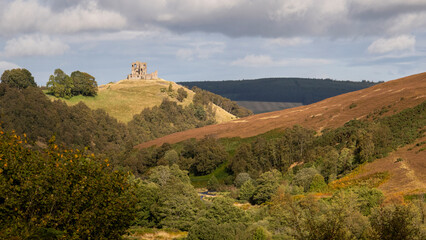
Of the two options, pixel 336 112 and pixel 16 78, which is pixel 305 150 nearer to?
pixel 336 112

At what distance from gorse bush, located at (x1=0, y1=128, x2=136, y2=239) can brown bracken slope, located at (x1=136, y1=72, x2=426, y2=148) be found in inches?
3596

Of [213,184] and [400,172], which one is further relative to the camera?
[213,184]

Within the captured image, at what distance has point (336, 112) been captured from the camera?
126 meters

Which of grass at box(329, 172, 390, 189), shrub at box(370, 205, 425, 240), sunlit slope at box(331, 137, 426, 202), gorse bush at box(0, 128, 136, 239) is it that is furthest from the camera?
grass at box(329, 172, 390, 189)

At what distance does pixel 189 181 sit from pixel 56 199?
7107cm

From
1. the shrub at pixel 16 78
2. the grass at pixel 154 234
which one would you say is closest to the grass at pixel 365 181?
the grass at pixel 154 234

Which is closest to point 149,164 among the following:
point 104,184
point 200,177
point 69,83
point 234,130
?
point 200,177

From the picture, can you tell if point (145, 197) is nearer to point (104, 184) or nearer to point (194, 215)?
point (194, 215)

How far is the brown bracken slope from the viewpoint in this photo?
11079 centimetres

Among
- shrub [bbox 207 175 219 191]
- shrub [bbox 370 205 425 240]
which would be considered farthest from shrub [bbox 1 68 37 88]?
shrub [bbox 370 205 425 240]

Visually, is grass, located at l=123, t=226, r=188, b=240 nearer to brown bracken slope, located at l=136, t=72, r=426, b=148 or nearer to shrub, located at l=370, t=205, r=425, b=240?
shrub, located at l=370, t=205, r=425, b=240

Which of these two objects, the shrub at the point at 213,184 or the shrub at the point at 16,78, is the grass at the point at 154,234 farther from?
the shrub at the point at 16,78

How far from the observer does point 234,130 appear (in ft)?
487

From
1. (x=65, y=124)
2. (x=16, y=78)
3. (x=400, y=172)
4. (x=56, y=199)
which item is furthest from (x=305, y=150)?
(x=16, y=78)
